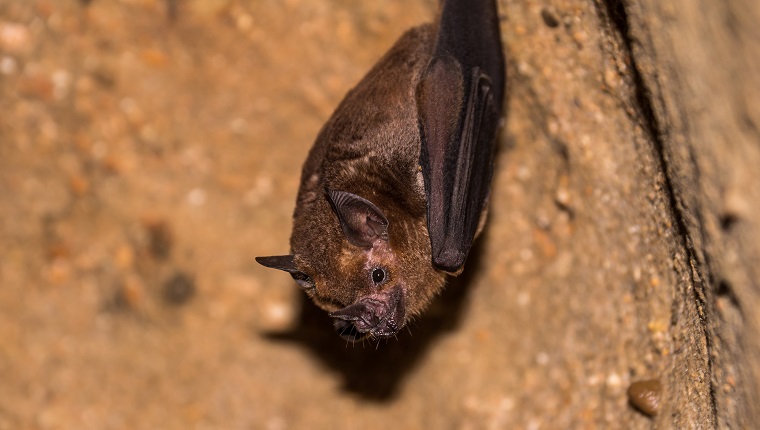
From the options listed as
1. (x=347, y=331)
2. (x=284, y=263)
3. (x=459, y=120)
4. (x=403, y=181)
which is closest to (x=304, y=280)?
(x=284, y=263)

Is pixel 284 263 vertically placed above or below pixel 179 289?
above

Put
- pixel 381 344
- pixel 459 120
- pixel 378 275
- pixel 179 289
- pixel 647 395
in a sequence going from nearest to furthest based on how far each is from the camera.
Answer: pixel 378 275 → pixel 459 120 → pixel 647 395 → pixel 381 344 → pixel 179 289

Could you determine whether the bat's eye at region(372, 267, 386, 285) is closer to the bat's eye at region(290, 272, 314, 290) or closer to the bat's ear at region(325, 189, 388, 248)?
the bat's ear at region(325, 189, 388, 248)

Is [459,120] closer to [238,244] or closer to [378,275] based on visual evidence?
[378,275]

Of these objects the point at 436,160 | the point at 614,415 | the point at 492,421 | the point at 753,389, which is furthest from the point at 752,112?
the point at 492,421

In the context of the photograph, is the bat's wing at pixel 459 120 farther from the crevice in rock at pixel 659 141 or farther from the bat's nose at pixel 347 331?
the crevice in rock at pixel 659 141

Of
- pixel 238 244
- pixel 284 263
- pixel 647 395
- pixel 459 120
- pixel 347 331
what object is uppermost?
pixel 459 120

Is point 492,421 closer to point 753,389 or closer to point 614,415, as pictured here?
point 614,415

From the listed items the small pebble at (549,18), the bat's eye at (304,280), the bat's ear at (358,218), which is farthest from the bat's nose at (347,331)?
the small pebble at (549,18)
